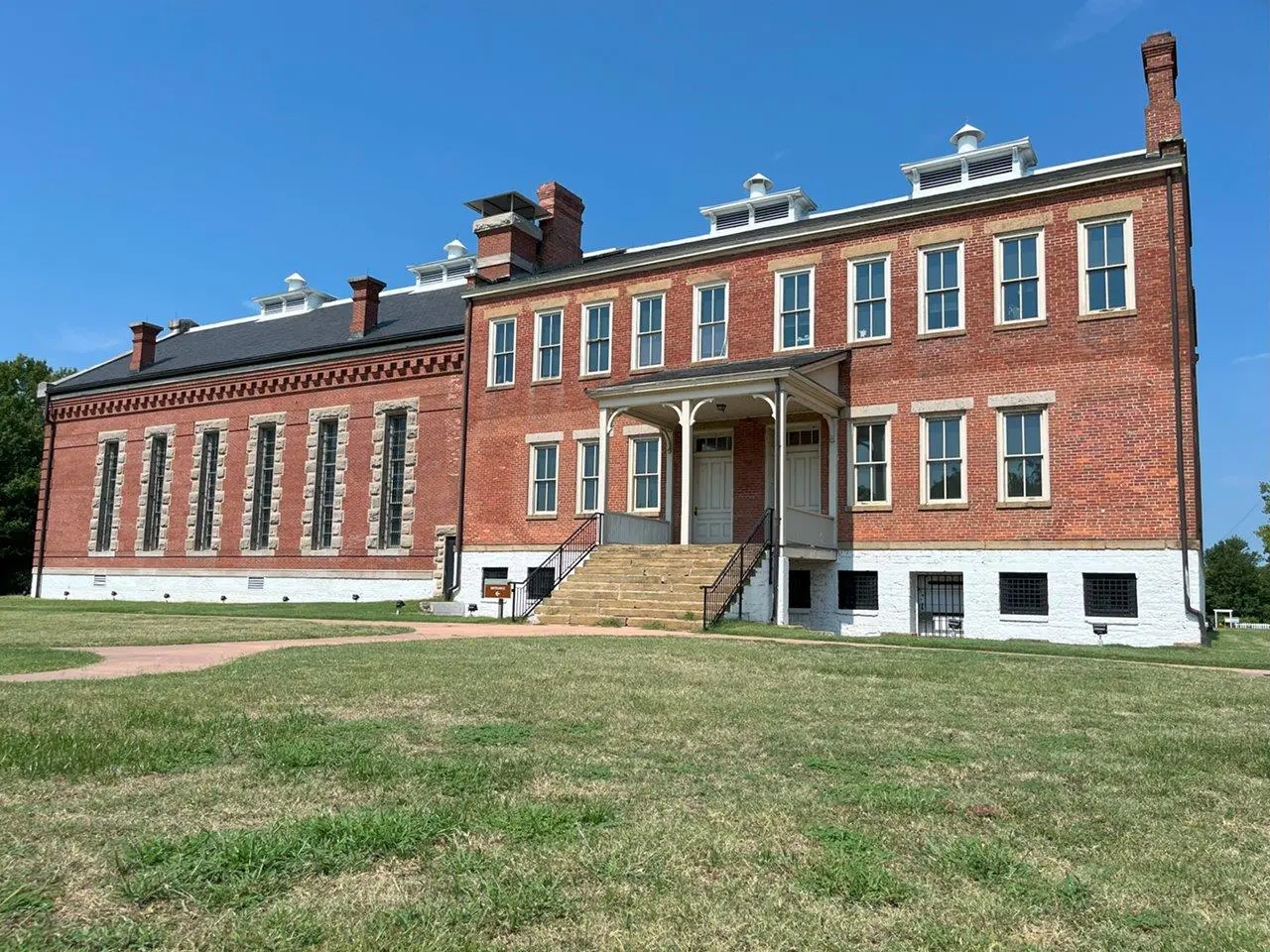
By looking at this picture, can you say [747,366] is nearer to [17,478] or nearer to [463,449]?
[463,449]

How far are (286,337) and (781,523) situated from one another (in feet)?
83.5

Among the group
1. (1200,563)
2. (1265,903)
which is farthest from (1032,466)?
(1265,903)

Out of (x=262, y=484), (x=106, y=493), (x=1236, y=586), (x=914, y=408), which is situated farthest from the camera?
(x=1236, y=586)

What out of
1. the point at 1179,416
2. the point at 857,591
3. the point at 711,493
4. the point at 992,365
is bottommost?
the point at 857,591

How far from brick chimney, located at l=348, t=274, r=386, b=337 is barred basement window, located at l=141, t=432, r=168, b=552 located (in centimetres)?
993

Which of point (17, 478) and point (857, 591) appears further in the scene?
point (17, 478)

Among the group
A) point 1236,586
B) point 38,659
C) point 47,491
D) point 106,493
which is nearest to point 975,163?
point 38,659

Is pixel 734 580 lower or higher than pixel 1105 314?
lower

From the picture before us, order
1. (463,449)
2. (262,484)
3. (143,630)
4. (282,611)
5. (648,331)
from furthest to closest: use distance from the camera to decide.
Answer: (262,484), (463,449), (648,331), (282,611), (143,630)

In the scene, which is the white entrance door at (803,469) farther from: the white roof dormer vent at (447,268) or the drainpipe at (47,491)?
the drainpipe at (47,491)

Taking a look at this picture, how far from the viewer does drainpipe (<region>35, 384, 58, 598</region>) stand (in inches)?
1597

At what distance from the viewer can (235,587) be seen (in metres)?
35.0

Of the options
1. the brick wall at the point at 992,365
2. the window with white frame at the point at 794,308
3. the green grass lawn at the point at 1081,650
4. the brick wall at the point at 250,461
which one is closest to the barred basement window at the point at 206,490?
the brick wall at the point at 250,461

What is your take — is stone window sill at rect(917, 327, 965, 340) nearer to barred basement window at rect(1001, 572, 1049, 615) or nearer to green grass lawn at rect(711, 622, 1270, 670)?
barred basement window at rect(1001, 572, 1049, 615)
